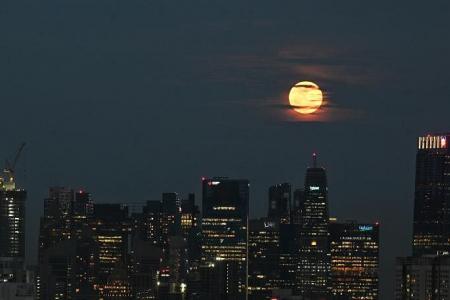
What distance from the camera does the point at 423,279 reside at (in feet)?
186

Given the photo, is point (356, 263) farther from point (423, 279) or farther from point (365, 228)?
point (423, 279)

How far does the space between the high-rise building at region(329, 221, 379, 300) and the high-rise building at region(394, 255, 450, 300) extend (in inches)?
643

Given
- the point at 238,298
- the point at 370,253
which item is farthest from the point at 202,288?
the point at 370,253

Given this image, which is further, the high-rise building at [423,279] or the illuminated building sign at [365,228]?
the illuminated building sign at [365,228]

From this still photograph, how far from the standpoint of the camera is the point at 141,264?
76.2 metres

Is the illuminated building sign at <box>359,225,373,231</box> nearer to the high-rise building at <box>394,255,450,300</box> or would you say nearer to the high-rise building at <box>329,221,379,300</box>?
the high-rise building at <box>329,221,379,300</box>

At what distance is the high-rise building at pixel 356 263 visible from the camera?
77688 mm

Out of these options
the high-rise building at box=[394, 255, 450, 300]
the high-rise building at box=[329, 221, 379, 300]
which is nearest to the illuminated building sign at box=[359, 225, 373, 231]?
the high-rise building at box=[329, 221, 379, 300]

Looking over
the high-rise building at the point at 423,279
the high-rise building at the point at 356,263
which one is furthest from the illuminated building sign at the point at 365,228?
the high-rise building at the point at 423,279

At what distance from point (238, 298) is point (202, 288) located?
64.5 inches

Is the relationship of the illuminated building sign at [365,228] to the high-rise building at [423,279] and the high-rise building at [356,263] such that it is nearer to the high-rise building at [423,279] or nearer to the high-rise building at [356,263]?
the high-rise building at [356,263]

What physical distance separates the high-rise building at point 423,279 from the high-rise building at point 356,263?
643 inches

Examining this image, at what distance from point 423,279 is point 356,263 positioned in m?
23.2

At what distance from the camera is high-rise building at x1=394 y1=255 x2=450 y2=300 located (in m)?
55.8
